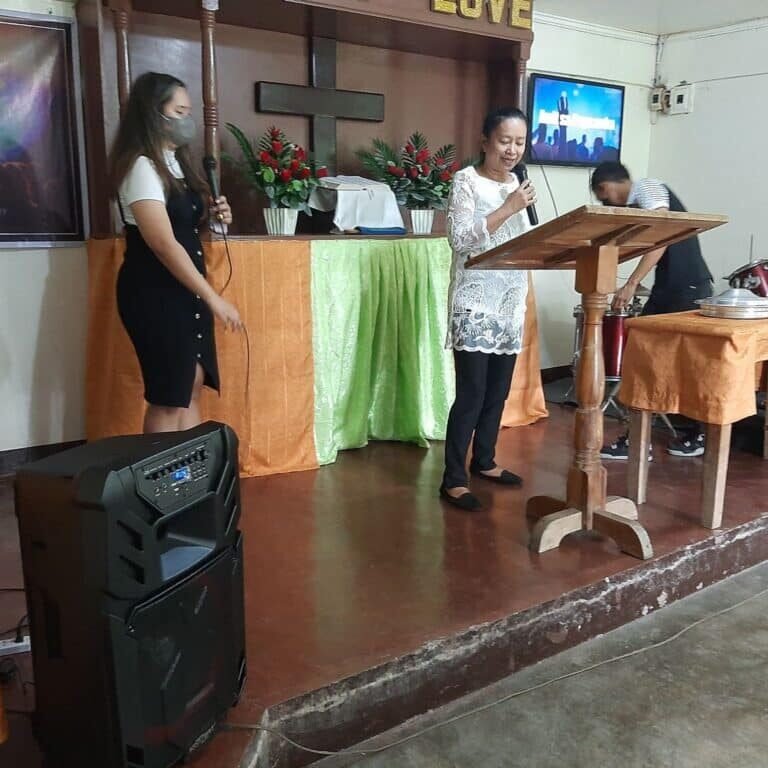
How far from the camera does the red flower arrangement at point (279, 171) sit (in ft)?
10.2

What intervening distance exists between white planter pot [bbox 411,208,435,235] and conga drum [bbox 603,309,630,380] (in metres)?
0.97

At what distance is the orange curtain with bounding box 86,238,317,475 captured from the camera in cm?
293

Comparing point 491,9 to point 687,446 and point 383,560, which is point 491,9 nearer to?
point 687,446

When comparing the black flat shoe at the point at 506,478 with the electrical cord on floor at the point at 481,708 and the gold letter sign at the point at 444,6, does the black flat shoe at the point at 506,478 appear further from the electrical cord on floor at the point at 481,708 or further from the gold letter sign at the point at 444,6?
the gold letter sign at the point at 444,6

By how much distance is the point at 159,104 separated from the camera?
2139mm

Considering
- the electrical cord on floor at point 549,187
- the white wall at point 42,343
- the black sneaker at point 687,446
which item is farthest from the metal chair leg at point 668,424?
the white wall at point 42,343

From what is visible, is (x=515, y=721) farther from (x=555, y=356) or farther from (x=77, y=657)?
(x=555, y=356)

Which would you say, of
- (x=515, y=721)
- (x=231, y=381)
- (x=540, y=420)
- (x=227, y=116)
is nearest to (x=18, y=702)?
(x=515, y=721)

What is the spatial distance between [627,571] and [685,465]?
3.95 feet

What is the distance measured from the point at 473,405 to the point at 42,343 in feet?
6.01

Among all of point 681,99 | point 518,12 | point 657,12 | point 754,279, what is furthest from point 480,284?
point 681,99

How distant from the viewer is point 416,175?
11.6 ft

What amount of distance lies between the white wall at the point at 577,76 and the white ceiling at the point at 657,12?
0.30ft

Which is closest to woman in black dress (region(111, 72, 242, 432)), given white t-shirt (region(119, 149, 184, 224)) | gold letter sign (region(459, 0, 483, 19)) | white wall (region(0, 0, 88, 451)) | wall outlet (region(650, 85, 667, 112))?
white t-shirt (region(119, 149, 184, 224))
